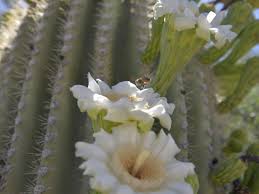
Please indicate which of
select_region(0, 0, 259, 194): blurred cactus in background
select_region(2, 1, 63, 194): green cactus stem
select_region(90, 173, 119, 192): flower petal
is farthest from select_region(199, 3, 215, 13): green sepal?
select_region(90, 173, 119, 192): flower petal

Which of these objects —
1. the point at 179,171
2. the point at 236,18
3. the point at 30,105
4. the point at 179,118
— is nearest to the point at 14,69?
the point at 30,105

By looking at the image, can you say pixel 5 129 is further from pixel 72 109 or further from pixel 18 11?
pixel 18 11

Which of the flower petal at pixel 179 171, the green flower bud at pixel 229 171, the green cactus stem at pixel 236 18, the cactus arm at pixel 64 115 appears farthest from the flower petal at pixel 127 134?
the green cactus stem at pixel 236 18

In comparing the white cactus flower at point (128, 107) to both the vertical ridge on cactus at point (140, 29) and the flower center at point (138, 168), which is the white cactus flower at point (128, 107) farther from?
the vertical ridge on cactus at point (140, 29)

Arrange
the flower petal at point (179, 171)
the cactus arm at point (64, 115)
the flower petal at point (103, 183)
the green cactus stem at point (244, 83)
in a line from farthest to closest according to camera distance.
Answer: the green cactus stem at point (244, 83) → the cactus arm at point (64, 115) → the flower petal at point (179, 171) → the flower petal at point (103, 183)

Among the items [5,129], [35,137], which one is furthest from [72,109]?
[5,129]

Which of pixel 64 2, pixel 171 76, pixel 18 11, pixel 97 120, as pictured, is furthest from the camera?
pixel 18 11
